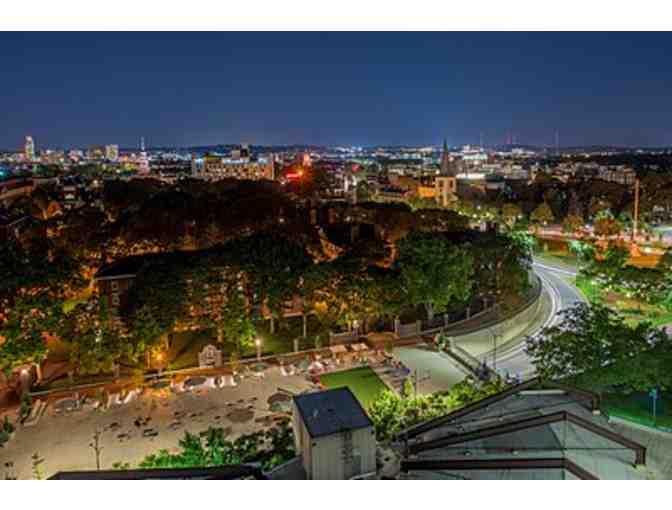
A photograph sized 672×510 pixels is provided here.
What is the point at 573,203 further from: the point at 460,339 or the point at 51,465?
the point at 51,465

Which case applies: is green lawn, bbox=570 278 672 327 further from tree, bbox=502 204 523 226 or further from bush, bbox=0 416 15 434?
bush, bbox=0 416 15 434

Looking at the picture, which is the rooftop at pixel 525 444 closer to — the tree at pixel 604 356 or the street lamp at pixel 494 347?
the tree at pixel 604 356

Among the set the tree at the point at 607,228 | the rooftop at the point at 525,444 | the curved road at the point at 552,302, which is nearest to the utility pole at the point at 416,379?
the curved road at the point at 552,302

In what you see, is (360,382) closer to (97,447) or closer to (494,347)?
(494,347)

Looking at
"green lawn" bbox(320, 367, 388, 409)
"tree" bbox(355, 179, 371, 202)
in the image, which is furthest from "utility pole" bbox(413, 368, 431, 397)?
"tree" bbox(355, 179, 371, 202)

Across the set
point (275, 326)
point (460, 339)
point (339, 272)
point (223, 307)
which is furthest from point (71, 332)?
point (460, 339)
